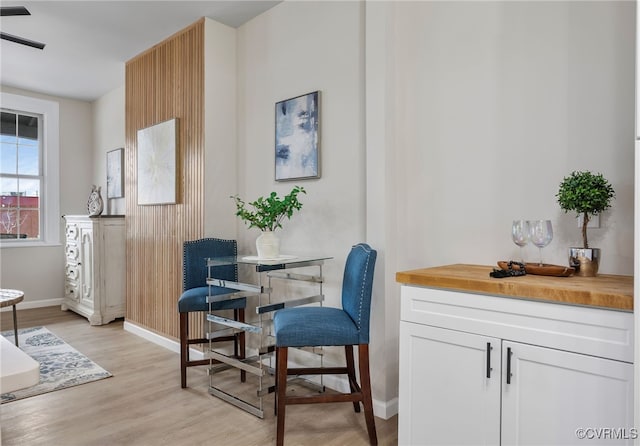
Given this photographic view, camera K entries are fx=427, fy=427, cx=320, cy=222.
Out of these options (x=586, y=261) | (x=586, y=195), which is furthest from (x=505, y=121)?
(x=586, y=261)

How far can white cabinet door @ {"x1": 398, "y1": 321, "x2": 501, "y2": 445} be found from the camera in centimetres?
160

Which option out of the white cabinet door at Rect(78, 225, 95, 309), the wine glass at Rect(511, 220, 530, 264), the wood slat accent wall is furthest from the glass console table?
the white cabinet door at Rect(78, 225, 95, 309)

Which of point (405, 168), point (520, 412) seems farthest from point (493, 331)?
point (405, 168)

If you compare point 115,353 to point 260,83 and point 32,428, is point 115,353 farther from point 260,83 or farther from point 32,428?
point 260,83

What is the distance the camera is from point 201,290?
2.96 metres

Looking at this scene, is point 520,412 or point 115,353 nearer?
point 520,412

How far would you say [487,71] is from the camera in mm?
2188

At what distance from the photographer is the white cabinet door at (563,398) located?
1.34m

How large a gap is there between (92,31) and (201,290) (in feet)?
8.17

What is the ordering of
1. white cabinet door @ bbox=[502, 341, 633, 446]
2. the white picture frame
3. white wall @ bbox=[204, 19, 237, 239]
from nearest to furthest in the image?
white cabinet door @ bbox=[502, 341, 633, 446], white wall @ bbox=[204, 19, 237, 239], the white picture frame

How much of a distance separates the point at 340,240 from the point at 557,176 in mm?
1295

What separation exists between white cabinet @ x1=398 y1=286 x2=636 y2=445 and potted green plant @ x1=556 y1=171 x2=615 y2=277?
0.40 metres

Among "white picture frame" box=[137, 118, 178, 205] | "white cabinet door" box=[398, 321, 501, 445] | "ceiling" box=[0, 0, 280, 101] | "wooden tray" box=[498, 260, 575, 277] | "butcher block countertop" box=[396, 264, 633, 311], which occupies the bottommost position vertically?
"white cabinet door" box=[398, 321, 501, 445]

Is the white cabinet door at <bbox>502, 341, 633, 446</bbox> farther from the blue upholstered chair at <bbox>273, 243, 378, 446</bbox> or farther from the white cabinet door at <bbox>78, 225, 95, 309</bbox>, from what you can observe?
the white cabinet door at <bbox>78, 225, 95, 309</bbox>
